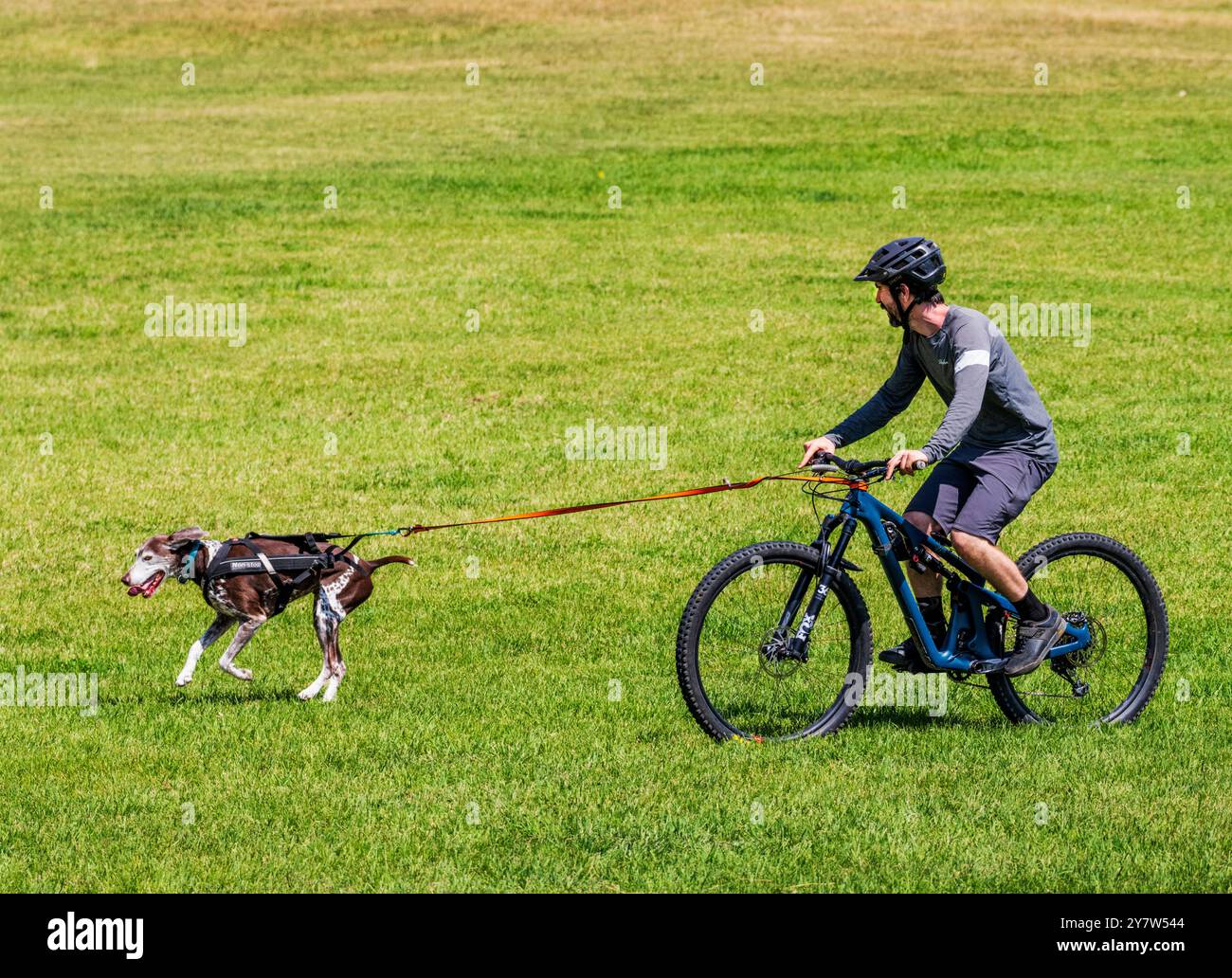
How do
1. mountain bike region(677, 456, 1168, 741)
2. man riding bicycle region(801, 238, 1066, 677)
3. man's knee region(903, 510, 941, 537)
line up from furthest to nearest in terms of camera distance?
man's knee region(903, 510, 941, 537), mountain bike region(677, 456, 1168, 741), man riding bicycle region(801, 238, 1066, 677)

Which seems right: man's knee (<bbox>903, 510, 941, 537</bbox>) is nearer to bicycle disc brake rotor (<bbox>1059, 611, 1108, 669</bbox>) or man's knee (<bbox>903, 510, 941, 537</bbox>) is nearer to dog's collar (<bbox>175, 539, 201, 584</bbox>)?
bicycle disc brake rotor (<bbox>1059, 611, 1108, 669</bbox>)

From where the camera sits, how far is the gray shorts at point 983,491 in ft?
29.5

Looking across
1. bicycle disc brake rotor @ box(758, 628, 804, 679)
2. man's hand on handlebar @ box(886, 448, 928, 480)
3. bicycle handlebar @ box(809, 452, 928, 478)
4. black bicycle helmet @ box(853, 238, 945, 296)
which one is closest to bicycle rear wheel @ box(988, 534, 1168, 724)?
bicycle handlebar @ box(809, 452, 928, 478)

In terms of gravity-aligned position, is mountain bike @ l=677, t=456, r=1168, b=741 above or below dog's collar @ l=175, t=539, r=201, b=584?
below

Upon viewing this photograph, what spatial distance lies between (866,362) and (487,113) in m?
21.8

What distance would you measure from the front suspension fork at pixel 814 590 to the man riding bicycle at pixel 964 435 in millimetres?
409

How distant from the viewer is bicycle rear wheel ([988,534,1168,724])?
950cm

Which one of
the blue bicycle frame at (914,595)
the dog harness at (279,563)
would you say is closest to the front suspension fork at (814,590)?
the blue bicycle frame at (914,595)

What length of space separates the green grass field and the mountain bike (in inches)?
11.2

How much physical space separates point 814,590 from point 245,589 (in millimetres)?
3415

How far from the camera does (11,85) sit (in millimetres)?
46094

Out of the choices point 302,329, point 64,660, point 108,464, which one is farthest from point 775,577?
point 302,329

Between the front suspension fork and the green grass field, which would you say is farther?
the front suspension fork

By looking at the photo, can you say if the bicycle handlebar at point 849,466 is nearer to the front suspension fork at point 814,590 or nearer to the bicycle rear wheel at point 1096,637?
the front suspension fork at point 814,590
